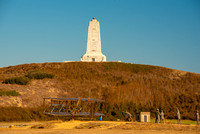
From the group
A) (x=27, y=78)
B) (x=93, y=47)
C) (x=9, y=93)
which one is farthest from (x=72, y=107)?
(x=93, y=47)

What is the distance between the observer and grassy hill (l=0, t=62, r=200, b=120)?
39531 millimetres

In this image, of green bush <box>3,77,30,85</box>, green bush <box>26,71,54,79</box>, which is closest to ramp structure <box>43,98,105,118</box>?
green bush <box>3,77,30,85</box>

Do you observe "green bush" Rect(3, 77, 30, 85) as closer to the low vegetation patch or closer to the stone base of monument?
the low vegetation patch

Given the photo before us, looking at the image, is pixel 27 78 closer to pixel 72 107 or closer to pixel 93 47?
pixel 72 107

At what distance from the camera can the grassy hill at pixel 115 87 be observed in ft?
130

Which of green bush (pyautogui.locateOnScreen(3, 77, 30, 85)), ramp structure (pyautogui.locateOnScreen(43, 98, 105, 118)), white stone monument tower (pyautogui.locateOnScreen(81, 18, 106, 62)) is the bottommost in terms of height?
ramp structure (pyautogui.locateOnScreen(43, 98, 105, 118))

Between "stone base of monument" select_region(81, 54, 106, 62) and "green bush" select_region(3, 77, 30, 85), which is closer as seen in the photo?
"green bush" select_region(3, 77, 30, 85)

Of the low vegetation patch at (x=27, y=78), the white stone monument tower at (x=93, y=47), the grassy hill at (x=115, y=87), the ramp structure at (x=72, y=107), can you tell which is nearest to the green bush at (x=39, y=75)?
the low vegetation patch at (x=27, y=78)

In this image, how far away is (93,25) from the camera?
7494cm

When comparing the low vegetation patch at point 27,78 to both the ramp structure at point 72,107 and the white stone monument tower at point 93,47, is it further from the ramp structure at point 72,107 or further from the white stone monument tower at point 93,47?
the white stone monument tower at point 93,47

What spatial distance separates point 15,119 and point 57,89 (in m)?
16.2

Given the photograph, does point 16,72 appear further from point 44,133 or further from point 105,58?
point 44,133

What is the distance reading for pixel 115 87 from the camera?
49344 millimetres

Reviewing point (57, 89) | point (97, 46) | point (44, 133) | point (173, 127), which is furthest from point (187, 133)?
point (97, 46)
